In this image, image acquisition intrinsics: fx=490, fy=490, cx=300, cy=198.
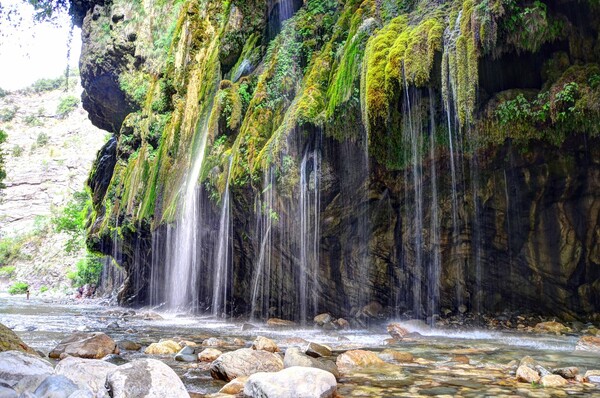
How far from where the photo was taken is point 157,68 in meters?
28.1

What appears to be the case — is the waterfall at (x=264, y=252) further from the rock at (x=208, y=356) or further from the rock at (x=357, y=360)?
the rock at (x=357, y=360)

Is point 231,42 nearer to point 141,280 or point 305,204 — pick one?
point 305,204

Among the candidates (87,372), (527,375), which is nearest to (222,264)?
(87,372)

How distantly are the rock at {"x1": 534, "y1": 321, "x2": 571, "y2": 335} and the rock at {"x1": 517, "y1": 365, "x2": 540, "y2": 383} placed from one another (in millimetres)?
5345

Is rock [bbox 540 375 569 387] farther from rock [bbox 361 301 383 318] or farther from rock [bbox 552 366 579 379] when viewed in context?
rock [bbox 361 301 383 318]

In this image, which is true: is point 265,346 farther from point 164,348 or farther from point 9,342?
point 9,342

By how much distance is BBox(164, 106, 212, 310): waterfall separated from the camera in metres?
17.0

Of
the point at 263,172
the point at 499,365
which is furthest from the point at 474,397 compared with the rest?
the point at 263,172

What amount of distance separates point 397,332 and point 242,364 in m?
5.12

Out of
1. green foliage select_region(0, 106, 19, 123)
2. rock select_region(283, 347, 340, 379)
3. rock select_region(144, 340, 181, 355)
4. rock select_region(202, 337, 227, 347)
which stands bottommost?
rock select_region(202, 337, 227, 347)

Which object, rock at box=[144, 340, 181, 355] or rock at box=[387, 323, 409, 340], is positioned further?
rock at box=[387, 323, 409, 340]

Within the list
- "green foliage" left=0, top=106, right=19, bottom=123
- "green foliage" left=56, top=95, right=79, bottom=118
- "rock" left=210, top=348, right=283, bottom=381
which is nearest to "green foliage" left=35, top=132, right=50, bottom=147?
"green foliage" left=56, top=95, right=79, bottom=118

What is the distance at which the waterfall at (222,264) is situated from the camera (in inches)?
595

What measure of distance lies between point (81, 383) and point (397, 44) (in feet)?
30.6
